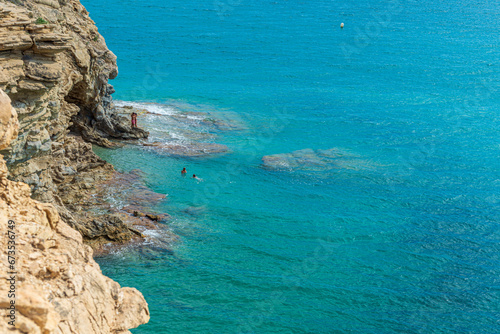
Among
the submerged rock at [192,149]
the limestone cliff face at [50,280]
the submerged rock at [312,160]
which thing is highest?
the limestone cliff face at [50,280]

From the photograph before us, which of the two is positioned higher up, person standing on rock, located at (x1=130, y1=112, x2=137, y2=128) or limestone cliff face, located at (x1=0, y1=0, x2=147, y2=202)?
limestone cliff face, located at (x1=0, y1=0, x2=147, y2=202)

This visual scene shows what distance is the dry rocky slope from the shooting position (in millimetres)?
21469

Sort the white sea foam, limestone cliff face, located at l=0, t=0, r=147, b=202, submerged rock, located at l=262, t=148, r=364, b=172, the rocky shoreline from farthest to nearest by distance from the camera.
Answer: the white sea foam, submerged rock, located at l=262, t=148, r=364, b=172, limestone cliff face, located at l=0, t=0, r=147, b=202, the rocky shoreline

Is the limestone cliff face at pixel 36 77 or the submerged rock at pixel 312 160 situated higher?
the limestone cliff face at pixel 36 77

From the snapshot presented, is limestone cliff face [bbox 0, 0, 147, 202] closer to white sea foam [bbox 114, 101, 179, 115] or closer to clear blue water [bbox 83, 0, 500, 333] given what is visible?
clear blue water [bbox 83, 0, 500, 333]

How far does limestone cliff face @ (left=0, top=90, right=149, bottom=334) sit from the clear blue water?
14489 millimetres

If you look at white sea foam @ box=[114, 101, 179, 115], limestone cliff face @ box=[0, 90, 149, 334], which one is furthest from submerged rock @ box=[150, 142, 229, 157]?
limestone cliff face @ box=[0, 90, 149, 334]

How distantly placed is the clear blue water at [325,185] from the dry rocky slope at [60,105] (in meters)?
3.21

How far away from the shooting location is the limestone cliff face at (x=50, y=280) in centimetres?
785

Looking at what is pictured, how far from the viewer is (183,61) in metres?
85.9

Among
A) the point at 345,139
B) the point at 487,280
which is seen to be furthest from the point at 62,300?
the point at 345,139

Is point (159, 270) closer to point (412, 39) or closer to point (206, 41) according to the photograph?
point (206, 41)

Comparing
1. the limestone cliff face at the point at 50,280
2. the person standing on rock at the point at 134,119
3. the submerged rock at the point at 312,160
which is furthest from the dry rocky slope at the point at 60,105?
the submerged rock at the point at 312,160

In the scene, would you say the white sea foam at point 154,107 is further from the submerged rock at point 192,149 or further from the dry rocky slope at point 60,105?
the submerged rock at point 192,149
